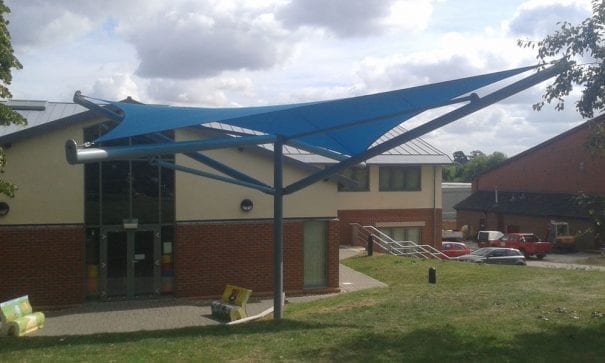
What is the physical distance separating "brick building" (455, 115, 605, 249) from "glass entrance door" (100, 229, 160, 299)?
35322mm

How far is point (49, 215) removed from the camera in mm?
18484

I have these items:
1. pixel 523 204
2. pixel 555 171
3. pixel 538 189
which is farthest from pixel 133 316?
pixel 538 189

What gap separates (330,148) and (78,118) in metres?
7.12

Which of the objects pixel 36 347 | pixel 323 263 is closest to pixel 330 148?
pixel 323 263

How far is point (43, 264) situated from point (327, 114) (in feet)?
32.9

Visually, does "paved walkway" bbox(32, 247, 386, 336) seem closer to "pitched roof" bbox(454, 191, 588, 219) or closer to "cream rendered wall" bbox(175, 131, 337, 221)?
"cream rendered wall" bbox(175, 131, 337, 221)

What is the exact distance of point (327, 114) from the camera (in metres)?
12.5

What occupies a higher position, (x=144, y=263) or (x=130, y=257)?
(x=130, y=257)

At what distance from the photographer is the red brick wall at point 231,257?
64.2 feet

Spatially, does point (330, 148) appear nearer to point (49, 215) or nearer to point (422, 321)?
point (422, 321)

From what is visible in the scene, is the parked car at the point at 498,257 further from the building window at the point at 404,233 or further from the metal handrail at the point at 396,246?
the building window at the point at 404,233

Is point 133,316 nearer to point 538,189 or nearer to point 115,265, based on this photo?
point 115,265

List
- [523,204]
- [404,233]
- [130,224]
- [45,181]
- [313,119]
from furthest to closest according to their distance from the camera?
[523,204] → [404,233] → [130,224] → [45,181] → [313,119]

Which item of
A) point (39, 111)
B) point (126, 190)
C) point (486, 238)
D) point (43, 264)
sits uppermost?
point (39, 111)
